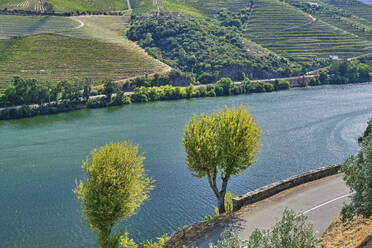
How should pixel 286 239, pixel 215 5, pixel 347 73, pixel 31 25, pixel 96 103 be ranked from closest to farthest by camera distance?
pixel 286 239 → pixel 96 103 → pixel 347 73 → pixel 31 25 → pixel 215 5

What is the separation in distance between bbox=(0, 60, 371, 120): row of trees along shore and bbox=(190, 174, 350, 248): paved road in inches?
2921

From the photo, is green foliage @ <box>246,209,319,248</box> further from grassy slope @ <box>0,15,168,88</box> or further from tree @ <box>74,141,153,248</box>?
grassy slope @ <box>0,15,168,88</box>

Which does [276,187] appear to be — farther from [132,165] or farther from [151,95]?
[151,95]

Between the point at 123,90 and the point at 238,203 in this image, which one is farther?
the point at 123,90

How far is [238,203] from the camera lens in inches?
1008

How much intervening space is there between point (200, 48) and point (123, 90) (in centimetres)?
4115

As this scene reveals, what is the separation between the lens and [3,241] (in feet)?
115

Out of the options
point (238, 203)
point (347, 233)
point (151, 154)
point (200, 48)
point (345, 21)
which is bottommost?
point (151, 154)

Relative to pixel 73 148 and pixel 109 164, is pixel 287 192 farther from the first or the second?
pixel 73 148

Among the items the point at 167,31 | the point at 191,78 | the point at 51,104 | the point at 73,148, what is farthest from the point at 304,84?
the point at 73,148

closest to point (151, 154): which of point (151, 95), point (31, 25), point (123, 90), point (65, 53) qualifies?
point (151, 95)

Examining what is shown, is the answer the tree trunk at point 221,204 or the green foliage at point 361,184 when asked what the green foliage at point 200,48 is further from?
the green foliage at point 361,184

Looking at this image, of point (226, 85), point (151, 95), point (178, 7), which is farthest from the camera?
point (178, 7)

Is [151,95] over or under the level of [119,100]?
over
